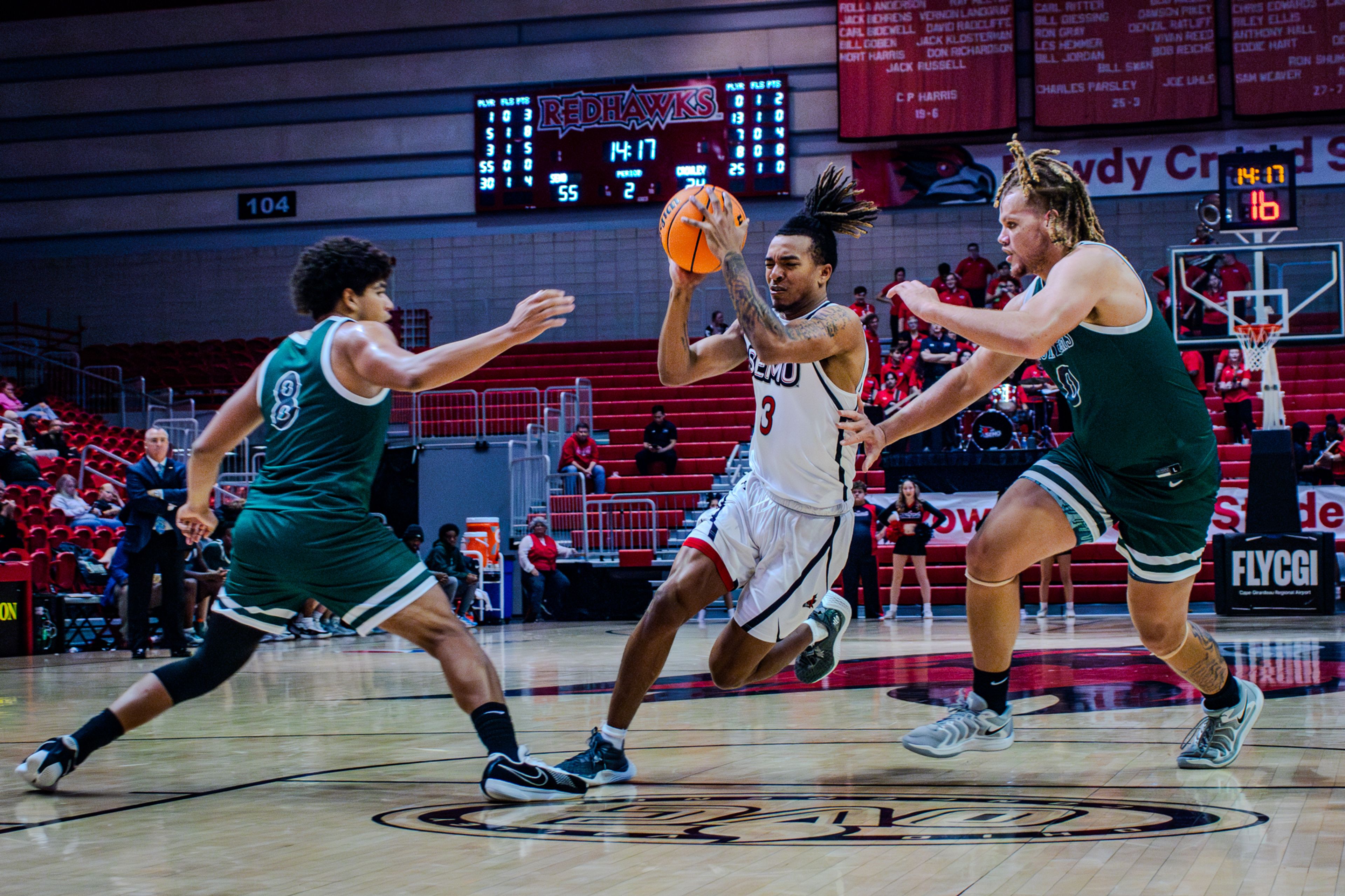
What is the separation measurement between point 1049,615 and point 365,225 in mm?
14514

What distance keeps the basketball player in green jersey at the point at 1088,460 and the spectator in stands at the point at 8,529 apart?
31.9 feet

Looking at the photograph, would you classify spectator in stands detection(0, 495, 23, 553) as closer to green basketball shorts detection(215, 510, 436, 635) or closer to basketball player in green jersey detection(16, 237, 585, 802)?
basketball player in green jersey detection(16, 237, 585, 802)

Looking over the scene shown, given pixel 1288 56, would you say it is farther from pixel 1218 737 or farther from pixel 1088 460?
pixel 1218 737

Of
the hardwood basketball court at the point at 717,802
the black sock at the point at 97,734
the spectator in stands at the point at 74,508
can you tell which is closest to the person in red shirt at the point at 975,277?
the spectator in stands at the point at 74,508

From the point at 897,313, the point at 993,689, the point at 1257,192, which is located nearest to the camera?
the point at 993,689

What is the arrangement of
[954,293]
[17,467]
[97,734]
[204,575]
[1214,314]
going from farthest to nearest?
[954,293], [1214,314], [17,467], [204,575], [97,734]

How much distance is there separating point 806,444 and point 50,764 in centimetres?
239

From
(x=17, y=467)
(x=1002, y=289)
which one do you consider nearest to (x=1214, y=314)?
(x=1002, y=289)

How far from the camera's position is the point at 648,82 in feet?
A: 70.3

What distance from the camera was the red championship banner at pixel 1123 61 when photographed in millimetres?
19984

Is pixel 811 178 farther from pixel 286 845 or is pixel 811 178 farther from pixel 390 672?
pixel 286 845

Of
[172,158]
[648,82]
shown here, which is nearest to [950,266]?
[648,82]

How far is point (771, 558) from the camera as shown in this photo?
4031mm

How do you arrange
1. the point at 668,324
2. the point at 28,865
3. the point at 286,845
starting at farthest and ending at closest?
the point at 668,324 < the point at 286,845 < the point at 28,865
